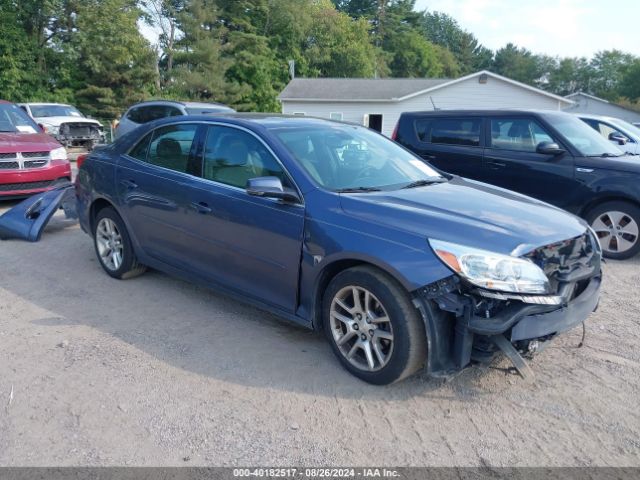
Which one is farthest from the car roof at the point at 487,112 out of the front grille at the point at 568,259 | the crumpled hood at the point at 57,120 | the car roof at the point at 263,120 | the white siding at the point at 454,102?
the white siding at the point at 454,102

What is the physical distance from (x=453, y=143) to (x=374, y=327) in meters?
5.16

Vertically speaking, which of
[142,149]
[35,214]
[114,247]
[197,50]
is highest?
[197,50]

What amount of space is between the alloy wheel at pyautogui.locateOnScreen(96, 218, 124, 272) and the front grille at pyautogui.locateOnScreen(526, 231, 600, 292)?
12.7 feet

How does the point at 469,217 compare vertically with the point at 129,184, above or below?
above

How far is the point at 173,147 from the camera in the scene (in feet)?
15.9

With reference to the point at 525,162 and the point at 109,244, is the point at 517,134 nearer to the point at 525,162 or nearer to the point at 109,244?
the point at 525,162

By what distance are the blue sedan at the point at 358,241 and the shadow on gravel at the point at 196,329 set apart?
22cm

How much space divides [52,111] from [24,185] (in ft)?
42.8

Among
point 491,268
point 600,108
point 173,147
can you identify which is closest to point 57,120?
point 173,147

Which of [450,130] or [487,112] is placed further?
[450,130]

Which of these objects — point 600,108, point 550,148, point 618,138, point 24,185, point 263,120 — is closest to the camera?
point 263,120

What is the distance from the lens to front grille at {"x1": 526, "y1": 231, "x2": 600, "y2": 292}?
3279mm

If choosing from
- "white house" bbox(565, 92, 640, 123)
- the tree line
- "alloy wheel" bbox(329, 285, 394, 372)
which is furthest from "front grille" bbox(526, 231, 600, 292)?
"white house" bbox(565, 92, 640, 123)

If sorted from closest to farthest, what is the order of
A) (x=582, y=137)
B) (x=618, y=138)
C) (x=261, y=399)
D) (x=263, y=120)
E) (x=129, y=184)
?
(x=261, y=399) < (x=263, y=120) < (x=129, y=184) < (x=582, y=137) < (x=618, y=138)
